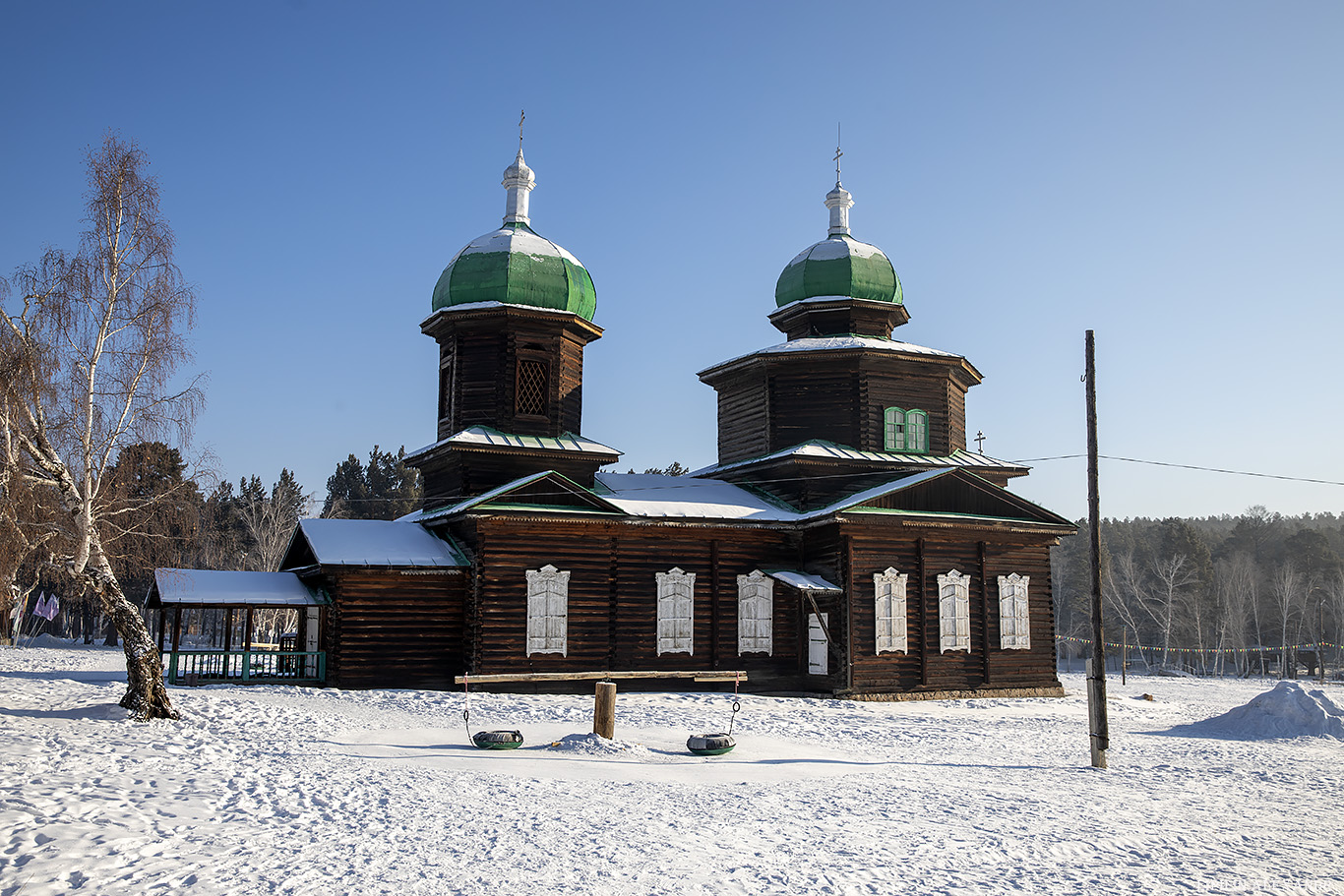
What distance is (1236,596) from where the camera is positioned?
59.5 metres

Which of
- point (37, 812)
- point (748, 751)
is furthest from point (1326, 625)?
point (37, 812)

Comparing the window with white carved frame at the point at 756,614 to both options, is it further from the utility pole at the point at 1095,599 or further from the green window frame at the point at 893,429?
the utility pole at the point at 1095,599

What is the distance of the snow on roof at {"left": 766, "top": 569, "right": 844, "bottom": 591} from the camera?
2148cm

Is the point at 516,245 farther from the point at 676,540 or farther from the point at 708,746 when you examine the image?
the point at 708,746

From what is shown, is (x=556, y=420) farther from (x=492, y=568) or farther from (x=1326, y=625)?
(x=1326, y=625)

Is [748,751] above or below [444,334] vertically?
below

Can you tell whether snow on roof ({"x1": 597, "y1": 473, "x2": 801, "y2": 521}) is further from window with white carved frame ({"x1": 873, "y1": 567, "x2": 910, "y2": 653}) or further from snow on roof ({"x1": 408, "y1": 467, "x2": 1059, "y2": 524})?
window with white carved frame ({"x1": 873, "y1": 567, "x2": 910, "y2": 653})

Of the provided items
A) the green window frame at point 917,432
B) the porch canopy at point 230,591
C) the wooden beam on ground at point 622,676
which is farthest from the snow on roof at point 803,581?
the porch canopy at point 230,591

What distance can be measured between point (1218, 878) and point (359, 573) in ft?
54.6

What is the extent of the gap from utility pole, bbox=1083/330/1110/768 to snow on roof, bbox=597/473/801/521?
9.28 m

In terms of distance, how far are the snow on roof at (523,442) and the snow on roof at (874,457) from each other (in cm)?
395

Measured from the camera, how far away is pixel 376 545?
2164 cm

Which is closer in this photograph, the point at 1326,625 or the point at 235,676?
the point at 235,676

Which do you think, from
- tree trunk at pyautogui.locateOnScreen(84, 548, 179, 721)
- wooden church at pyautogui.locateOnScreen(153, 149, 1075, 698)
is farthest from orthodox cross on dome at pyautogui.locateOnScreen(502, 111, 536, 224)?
tree trunk at pyautogui.locateOnScreen(84, 548, 179, 721)
